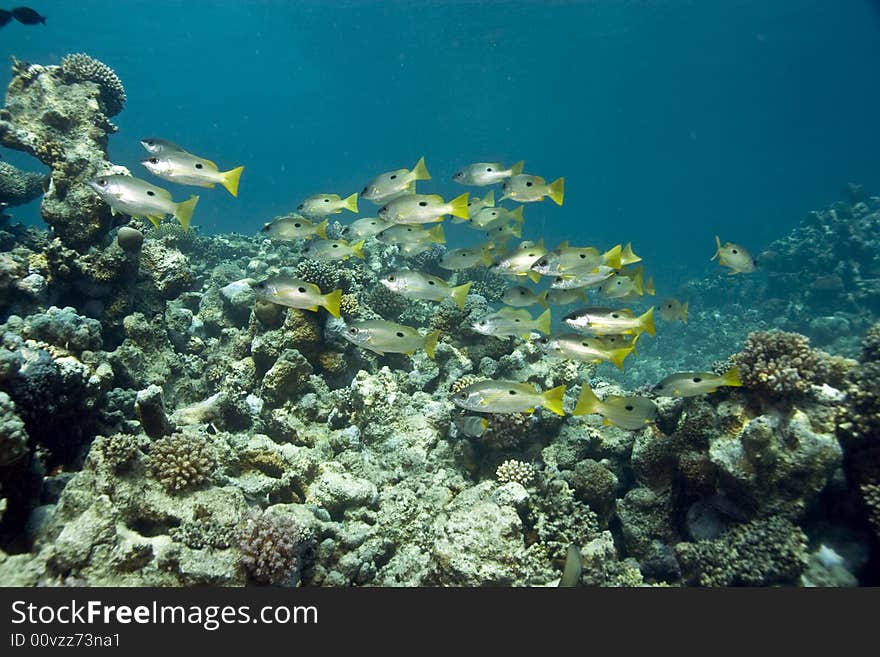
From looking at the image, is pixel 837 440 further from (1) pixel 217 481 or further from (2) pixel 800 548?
(1) pixel 217 481

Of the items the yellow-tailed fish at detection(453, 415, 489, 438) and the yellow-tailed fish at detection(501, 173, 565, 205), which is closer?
the yellow-tailed fish at detection(453, 415, 489, 438)

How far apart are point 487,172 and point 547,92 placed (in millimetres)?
127446

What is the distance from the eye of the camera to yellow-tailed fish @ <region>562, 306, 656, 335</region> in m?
5.50

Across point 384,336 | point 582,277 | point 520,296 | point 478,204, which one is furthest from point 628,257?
point 384,336

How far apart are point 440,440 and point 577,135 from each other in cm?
17543

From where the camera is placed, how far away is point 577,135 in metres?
161

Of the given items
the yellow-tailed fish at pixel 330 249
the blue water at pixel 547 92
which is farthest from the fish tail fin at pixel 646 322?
the blue water at pixel 547 92

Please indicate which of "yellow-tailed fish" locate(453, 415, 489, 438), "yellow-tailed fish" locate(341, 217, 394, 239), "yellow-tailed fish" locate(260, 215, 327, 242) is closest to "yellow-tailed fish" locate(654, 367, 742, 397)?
"yellow-tailed fish" locate(453, 415, 489, 438)

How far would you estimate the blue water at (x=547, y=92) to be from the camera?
7344 cm

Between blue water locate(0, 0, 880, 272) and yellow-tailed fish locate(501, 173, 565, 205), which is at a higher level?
blue water locate(0, 0, 880, 272)

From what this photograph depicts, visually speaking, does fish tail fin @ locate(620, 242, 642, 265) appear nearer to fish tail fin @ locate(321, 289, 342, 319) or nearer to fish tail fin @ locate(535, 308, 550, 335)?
fish tail fin @ locate(535, 308, 550, 335)

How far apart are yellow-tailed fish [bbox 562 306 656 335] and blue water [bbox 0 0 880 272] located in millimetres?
50389

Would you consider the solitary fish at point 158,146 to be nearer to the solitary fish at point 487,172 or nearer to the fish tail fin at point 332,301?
the fish tail fin at point 332,301

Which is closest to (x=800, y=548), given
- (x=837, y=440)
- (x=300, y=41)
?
(x=837, y=440)
